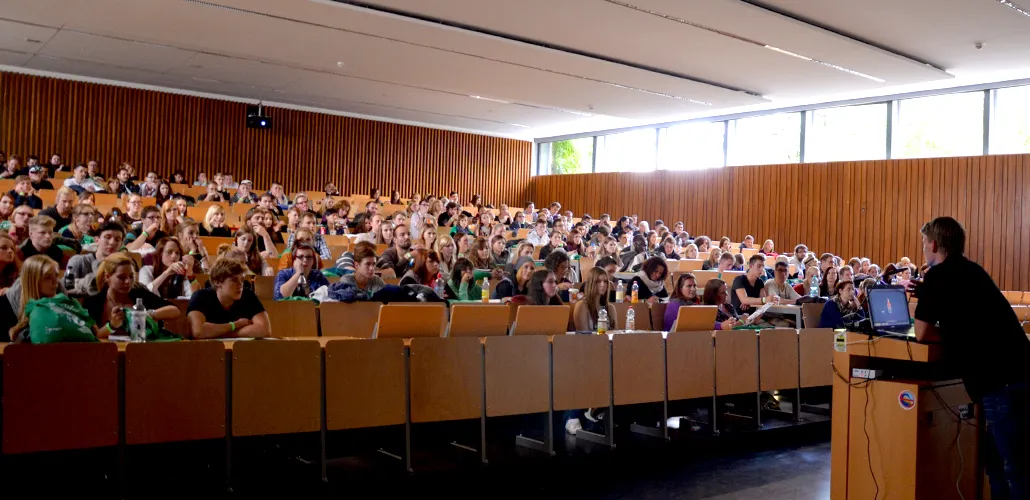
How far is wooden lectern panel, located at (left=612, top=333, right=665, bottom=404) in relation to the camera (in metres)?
5.45

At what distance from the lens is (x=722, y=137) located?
→ 1648 centimetres

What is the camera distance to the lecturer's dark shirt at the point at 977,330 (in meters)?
3.48

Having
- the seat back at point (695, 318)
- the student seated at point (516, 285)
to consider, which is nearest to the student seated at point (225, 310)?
the student seated at point (516, 285)

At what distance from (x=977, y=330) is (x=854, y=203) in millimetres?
11876

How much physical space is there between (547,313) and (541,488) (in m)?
1.18

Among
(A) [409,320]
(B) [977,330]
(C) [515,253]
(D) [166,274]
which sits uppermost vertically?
(C) [515,253]

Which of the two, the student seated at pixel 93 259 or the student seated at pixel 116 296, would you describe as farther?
the student seated at pixel 93 259

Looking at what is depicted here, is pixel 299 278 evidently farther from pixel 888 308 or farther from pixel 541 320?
pixel 888 308

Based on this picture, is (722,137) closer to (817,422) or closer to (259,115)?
(259,115)

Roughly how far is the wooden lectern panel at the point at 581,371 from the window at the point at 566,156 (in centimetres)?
1415

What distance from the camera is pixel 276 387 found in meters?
4.12

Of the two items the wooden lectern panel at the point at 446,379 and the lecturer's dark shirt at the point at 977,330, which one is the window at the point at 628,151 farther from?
the lecturer's dark shirt at the point at 977,330

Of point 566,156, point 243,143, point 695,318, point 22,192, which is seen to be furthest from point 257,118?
point 695,318

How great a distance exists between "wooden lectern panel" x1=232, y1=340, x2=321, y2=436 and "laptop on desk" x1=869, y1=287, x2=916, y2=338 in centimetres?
277
